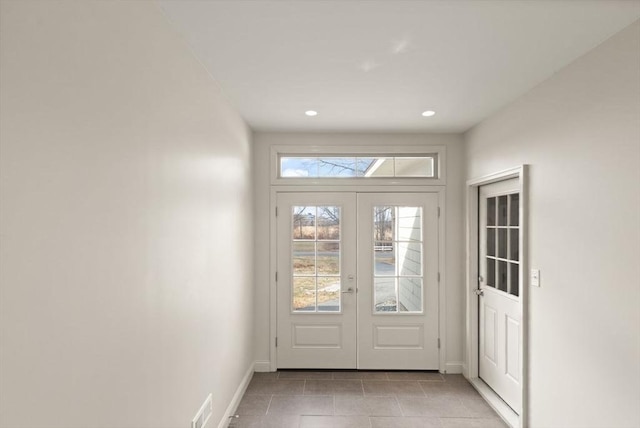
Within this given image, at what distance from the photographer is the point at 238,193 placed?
3.27 m

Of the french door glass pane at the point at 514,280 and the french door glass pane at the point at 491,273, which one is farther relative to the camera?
the french door glass pane at the point at 491,273

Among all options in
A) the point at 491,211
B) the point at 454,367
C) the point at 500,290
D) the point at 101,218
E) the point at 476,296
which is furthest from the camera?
the point at 454,367

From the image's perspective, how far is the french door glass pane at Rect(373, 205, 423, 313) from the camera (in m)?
4.00

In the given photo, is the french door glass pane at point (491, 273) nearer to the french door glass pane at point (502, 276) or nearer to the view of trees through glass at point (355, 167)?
the french door glass pane at point (502, 276)

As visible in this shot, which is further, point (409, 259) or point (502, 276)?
point (409, 259)

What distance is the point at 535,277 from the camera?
2.58m

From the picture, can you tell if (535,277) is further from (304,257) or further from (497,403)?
(304,257)

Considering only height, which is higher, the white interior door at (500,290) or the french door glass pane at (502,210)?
the french door glass pane at (502,210)

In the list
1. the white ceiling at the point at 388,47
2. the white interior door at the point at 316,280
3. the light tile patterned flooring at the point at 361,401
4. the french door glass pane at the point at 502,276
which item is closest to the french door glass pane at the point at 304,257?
the white interior door at the point at 316,280

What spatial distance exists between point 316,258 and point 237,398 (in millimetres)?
1543

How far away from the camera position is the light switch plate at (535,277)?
8.38ft

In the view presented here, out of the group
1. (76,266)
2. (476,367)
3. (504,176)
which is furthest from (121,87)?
(476,367)

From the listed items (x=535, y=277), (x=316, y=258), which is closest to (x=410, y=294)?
(x=316, y=258)

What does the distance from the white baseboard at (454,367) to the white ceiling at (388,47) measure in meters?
2.63
